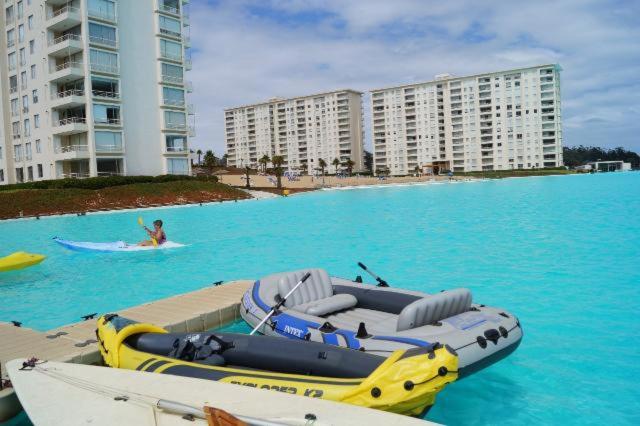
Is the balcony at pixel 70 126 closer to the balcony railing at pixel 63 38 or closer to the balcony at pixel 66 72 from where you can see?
the balcony at pixel 66 72

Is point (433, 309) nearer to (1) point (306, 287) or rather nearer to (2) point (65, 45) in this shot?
(1) point (306, 287)

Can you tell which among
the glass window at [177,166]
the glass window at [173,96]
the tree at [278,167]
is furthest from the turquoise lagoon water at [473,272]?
the tree at [278,167]

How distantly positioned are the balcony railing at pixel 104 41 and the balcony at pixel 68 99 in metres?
5.16

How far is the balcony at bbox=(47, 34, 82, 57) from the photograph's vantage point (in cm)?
4825

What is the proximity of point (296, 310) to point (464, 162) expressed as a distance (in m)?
127

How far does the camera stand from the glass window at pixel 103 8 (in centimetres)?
4975

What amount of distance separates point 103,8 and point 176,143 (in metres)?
15.0

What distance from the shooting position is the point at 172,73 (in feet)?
186

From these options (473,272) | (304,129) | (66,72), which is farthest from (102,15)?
(304,129)

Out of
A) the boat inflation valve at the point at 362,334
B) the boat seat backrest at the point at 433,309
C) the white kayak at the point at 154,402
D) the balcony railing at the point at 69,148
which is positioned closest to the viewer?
the white kayak at the point at 154,402

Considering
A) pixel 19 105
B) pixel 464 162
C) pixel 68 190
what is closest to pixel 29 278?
pixel 68 190

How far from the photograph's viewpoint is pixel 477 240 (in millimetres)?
21516

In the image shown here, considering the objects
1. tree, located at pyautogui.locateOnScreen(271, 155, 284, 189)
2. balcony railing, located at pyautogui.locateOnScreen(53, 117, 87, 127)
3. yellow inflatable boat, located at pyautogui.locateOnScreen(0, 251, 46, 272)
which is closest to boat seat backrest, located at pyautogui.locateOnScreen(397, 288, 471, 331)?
yellow inflatable boat, located at pyautogui.locateOnScreen(0, 251, 46, 272)

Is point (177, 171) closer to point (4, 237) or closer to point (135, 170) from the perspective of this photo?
point (135, 170)
